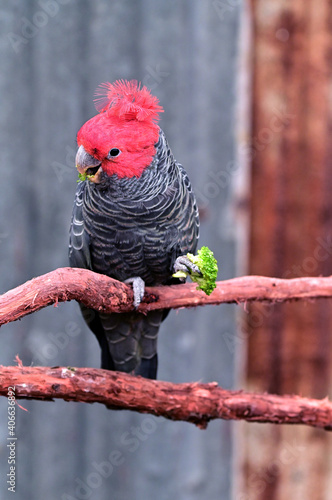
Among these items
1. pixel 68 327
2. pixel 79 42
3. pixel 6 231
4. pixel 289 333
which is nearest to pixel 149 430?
pixel 68 327

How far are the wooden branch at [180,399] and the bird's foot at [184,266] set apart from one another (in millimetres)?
302

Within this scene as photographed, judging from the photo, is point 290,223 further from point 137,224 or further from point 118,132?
point 118,132

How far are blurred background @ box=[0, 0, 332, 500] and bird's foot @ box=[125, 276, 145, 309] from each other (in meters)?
0.66

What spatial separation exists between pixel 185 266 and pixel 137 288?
147mm

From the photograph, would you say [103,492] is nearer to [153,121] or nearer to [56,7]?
[153,121]

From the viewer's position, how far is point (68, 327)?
6.42ft

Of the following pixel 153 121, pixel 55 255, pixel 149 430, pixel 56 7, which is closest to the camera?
pixel 153 121

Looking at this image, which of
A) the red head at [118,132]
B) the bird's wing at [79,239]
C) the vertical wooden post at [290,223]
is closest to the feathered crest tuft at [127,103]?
the red head at [118,132]

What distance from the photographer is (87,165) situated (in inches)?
44.9

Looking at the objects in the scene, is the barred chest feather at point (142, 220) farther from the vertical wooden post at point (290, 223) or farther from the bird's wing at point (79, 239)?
the vertical wooden post at point (290, 223)

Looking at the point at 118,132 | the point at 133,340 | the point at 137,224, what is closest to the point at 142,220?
the point at 137,224

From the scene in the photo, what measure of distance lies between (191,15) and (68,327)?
1333 millimetres

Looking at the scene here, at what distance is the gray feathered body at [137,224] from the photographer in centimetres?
126

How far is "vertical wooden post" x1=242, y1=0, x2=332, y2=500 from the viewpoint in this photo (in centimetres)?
198
